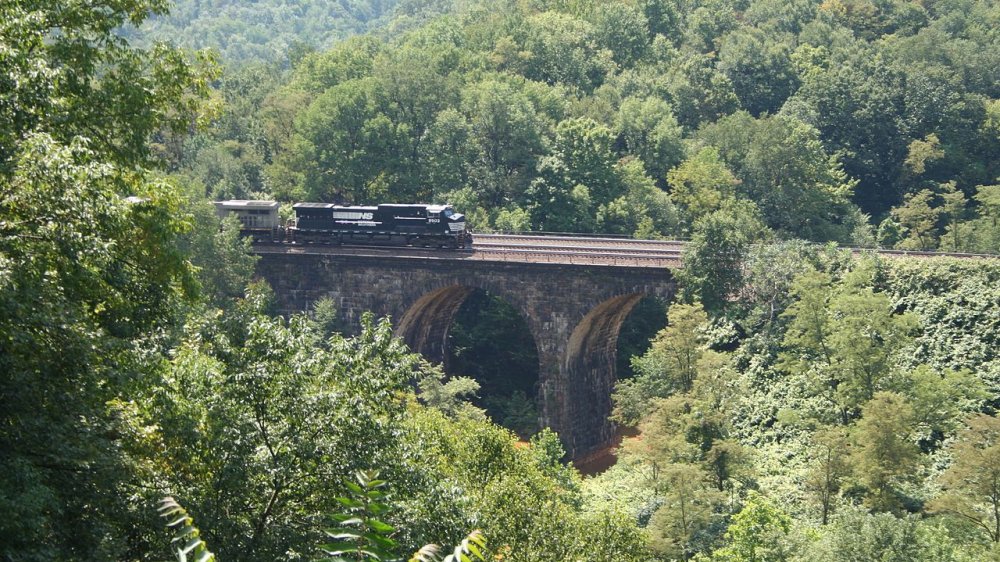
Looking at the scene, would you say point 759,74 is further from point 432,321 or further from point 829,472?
point 829,472

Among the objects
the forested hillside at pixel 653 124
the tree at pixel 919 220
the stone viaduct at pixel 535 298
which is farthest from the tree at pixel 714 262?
the tree at pixel 919 220

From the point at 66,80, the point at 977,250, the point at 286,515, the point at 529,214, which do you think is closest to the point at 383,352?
the point at 286,515

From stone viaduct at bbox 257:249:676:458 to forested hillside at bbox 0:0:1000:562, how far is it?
1.91m

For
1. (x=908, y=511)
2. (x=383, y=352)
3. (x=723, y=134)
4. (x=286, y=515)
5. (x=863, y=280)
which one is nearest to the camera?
(x=286, y=515)

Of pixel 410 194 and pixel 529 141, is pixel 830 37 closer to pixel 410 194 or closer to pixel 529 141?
pixel 529 141

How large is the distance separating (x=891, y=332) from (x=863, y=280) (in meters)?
3.82

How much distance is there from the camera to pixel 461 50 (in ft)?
312

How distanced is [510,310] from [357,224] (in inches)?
451

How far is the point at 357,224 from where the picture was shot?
219 ft

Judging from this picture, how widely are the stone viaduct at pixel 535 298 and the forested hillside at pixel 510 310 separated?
191 centimetres

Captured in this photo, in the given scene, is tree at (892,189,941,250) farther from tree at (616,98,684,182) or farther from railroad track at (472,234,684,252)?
railroad track at (472,234,684,252)

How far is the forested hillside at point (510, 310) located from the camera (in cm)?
2055

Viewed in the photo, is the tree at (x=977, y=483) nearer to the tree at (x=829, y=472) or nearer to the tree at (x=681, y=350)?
the tree at (x=829, y=472)

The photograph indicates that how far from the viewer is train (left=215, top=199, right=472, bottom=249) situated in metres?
65.4
